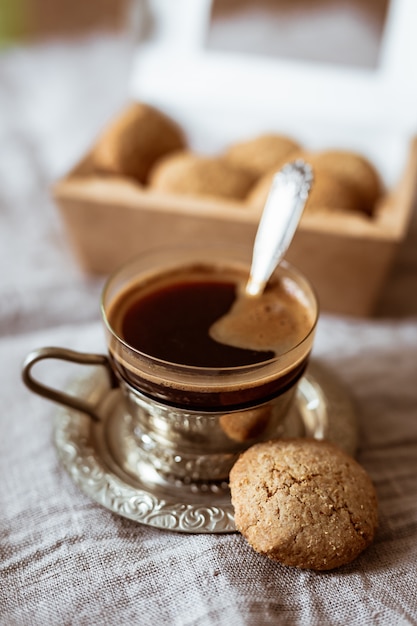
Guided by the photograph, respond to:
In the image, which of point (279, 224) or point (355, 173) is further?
point (355, 173)

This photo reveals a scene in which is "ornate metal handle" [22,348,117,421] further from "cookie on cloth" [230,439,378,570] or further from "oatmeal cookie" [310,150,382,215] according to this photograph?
"oatmeal cookie" [310,150,382,215]

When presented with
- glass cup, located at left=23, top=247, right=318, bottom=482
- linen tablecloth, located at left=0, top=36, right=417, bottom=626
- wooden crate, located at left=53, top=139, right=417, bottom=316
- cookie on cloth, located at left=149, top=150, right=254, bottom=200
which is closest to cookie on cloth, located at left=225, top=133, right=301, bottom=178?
cookie on cloth, located at left=149, top=150, right=254, bottom=200

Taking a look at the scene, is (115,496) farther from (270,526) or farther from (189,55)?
(189,55)

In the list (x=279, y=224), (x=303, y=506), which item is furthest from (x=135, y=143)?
(x=303, y=506)

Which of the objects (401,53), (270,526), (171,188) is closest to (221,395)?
(270,526)

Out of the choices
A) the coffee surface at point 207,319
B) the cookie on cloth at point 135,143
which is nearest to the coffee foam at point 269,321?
the coffee surface at point 207,319

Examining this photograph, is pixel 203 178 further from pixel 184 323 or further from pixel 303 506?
pixel 303 506
